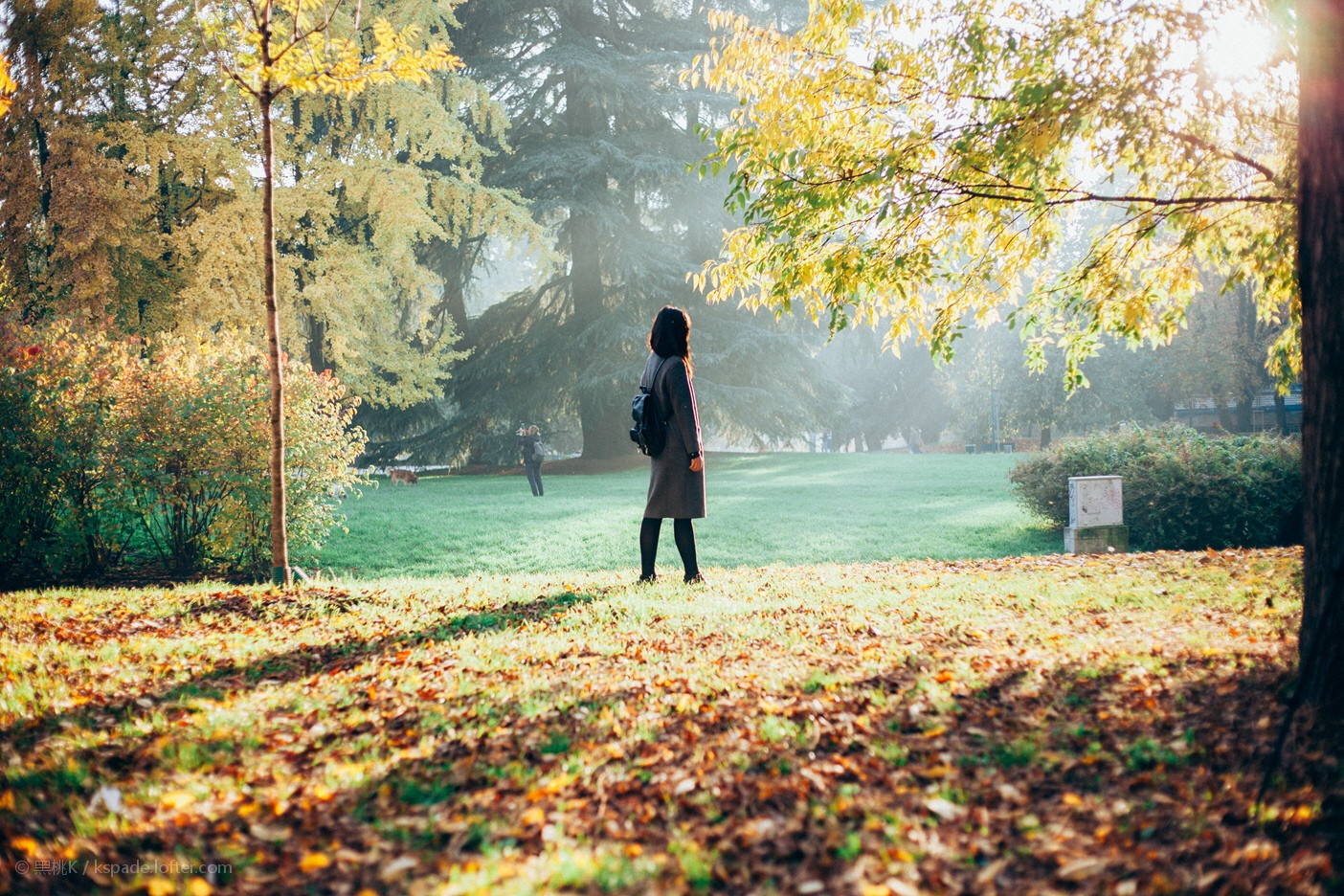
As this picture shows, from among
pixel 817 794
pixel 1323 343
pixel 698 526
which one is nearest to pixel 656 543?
pixel 817 794

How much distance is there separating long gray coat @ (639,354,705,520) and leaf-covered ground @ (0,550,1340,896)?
1133 millimetres

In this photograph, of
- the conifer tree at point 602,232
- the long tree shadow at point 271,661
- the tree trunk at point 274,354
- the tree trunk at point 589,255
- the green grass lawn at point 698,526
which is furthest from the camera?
the tree trunk at point 589,255

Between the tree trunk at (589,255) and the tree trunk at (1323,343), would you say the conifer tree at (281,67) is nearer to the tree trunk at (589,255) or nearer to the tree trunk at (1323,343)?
the tree trunk at (1323,343)

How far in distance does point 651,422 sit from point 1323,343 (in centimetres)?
413

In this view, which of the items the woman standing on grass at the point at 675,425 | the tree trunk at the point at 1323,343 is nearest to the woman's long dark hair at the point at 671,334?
the woman standing on grass at the point at 675,425

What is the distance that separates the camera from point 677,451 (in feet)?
20.4

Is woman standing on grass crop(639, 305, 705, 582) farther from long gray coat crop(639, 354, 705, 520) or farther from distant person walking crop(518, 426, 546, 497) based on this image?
distant person walking crop(518, 426, 546, 497)

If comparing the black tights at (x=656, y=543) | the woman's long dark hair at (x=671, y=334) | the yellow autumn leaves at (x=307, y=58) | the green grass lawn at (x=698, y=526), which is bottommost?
the green grass lawn at (x=698, y=526)

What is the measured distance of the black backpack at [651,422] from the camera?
6.17m

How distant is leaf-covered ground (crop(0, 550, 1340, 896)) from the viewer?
2355 mm

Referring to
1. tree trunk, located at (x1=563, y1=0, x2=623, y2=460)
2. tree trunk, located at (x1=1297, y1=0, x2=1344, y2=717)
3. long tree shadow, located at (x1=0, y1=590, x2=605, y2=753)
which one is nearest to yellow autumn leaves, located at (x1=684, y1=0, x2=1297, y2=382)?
tree trunk, located at (x1=1297, y1=0, x2=1344, y2=717)

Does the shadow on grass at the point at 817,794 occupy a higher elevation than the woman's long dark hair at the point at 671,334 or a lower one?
lower

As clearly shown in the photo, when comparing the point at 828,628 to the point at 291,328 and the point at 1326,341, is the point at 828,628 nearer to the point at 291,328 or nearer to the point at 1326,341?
the point at 1326,341

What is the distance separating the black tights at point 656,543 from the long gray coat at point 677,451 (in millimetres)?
244
